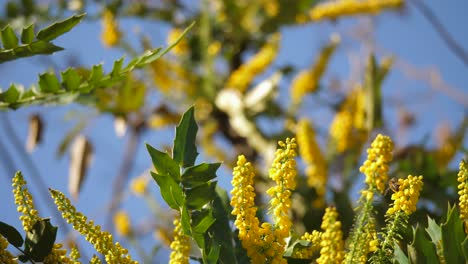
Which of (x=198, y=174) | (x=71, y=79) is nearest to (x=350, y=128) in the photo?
(x=71, y=79)

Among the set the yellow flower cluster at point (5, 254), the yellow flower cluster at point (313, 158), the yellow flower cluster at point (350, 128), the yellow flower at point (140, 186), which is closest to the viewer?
the yellow flower cluster at point (5, 254)

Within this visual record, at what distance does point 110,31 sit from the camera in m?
2.15

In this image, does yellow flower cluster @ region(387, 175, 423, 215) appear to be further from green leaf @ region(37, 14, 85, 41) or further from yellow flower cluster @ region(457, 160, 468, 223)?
green leaf @ region(37, 14, 85, 41)

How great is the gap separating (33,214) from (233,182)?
0.17 m

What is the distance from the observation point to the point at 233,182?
0.63 metres

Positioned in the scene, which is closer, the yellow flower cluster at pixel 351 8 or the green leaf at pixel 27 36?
the green leaf at pixel 27 36

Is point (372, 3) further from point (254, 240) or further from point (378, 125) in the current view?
point (254, 240)

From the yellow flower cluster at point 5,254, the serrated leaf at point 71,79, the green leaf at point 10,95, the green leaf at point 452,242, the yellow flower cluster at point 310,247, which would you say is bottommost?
the green leaf at point 452,242

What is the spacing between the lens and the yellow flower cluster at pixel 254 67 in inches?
78.2

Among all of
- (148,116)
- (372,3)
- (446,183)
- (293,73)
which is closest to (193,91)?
(148,116)

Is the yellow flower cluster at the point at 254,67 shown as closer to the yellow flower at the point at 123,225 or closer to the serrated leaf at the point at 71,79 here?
the yellow flower at the point at 123,225

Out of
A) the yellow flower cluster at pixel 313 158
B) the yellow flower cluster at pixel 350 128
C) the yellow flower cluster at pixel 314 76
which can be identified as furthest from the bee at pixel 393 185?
the yellow flower cluster at pixel 314 76

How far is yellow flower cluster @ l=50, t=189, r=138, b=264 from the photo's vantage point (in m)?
0.63

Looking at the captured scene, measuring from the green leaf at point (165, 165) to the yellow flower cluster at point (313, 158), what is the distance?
91cm
